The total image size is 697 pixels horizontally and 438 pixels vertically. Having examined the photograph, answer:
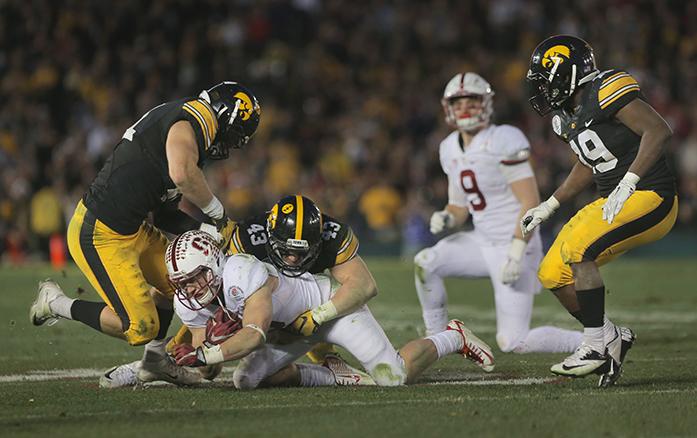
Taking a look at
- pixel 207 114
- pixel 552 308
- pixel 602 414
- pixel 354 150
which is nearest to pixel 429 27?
pixel 354 150

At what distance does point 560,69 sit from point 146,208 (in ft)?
7.28

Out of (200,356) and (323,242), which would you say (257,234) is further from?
(200,356)

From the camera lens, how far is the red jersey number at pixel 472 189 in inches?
289

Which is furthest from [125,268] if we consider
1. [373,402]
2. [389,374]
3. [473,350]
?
[473,350]

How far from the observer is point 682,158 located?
15273 mm

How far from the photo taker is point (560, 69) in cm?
562

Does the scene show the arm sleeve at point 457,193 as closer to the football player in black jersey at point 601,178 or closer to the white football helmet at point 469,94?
the white football helmet at point 469,94

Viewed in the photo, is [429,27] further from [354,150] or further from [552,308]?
[552,308]

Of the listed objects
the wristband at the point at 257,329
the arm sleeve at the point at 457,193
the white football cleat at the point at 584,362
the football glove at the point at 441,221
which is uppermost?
the arm sleeve at the point at 457,193

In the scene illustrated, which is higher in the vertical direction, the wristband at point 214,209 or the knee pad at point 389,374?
the wristband at point 214,209

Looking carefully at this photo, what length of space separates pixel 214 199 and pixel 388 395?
1.38 metres

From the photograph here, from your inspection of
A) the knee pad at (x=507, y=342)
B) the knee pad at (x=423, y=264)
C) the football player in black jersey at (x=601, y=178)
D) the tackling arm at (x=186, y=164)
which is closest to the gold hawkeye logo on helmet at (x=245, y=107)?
the tackling arm at (x=186, y=164)

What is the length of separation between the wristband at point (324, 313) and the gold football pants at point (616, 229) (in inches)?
44.8

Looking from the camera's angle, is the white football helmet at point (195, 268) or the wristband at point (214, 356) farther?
the white football helmet at point (195, 268)
